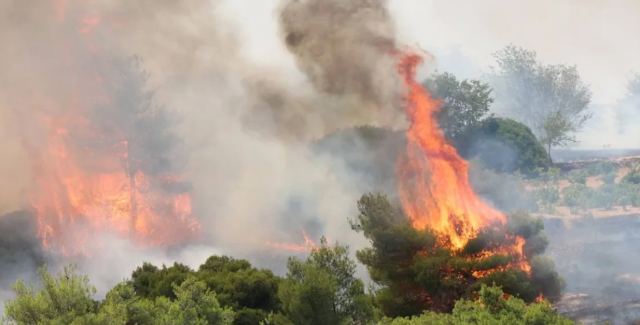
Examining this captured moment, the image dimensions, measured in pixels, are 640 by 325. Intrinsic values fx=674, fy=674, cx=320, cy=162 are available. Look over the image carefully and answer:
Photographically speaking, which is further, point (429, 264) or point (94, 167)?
point (94, 167)

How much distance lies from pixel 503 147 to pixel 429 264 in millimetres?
43910

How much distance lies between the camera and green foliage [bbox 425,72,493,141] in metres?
68.2

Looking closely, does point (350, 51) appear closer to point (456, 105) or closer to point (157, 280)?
point (157, 280)

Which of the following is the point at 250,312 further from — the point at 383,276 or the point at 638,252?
the point at 638,252

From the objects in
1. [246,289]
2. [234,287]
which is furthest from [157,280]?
[246,289]

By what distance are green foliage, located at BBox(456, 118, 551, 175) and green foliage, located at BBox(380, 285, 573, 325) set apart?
4671 cm

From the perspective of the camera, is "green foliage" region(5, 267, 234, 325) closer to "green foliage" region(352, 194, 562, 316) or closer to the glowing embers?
"green foliage" region(352, 194, 562, 316)

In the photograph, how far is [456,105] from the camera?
2744 inches

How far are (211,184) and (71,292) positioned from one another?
39.5 m

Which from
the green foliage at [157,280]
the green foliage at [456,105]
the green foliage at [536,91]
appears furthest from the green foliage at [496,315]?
the green foliage at [536,91]

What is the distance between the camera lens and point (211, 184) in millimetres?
56469

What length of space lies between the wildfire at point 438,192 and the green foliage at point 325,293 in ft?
19.3

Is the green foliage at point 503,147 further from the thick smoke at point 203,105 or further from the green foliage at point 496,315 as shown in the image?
the green foliage at point 496,315

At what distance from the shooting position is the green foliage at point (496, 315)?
59.9ft
